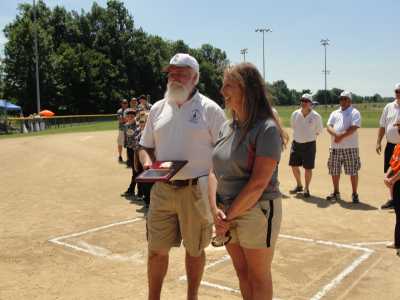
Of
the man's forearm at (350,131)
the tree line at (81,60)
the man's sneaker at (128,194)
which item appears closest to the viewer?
the man's forearm at (350,131)

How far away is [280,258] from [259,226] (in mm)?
2392

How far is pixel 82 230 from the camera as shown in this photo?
6.60 m

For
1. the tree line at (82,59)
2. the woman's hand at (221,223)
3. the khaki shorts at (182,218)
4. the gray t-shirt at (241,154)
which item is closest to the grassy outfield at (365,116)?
the khaki shorts at (182,218)

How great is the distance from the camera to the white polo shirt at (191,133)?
377cm

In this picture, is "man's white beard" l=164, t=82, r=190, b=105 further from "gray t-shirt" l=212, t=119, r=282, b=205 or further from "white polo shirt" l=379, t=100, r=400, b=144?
"white polo shirt" l=379, t=100, r=400, b=144

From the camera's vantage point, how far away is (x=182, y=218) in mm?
3766

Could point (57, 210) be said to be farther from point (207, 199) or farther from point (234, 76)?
point (234, 76)

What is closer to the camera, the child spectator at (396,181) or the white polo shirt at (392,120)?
the child spectator at (396,181)

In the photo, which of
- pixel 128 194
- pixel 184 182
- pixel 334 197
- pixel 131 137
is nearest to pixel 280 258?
pixel 184 182

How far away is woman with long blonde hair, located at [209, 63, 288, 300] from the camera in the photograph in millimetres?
2984

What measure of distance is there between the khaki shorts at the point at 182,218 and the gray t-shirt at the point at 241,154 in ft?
1.69

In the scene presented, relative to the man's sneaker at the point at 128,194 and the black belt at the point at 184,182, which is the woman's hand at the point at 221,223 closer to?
the black belt at the point at 184,182

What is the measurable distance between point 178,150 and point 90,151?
528 inches

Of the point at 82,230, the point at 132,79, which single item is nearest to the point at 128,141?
the point at 82,230
